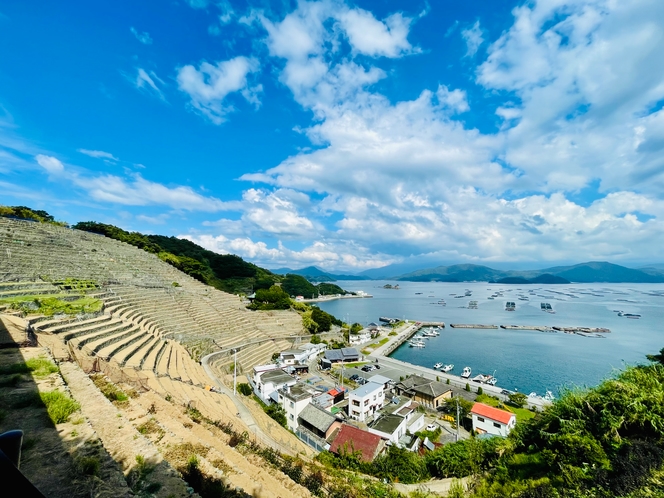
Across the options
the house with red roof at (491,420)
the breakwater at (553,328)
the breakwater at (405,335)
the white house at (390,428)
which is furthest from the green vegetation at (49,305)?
the breakwater at (553,328)

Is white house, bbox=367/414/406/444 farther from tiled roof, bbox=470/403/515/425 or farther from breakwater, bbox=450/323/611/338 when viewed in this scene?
breakwater, bbox=450/323/611/338

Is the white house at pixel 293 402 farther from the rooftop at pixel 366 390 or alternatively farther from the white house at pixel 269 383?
the rooftop at pixel 366 390

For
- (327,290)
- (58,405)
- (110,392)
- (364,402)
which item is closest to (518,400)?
(364,402)

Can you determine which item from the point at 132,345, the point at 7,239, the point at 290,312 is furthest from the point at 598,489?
the point at 290,312

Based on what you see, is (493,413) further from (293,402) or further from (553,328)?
(553,328)

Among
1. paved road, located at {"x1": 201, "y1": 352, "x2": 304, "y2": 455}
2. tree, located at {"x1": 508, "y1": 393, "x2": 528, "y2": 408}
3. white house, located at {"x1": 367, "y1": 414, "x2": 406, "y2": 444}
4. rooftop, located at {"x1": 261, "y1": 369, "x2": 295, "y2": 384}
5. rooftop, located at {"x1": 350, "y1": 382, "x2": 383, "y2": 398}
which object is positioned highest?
paved road, located at {"x1": 201, "y1": 352, "x2": 304, "y2": 455}

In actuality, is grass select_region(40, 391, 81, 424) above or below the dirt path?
above

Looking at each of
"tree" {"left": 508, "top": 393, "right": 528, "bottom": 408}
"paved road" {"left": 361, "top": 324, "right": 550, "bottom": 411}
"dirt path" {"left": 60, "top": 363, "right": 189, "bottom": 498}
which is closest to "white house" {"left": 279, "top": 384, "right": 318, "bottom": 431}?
"paved road" {"left": 361, "top": 324, "right": 550, "bottom": 411}
